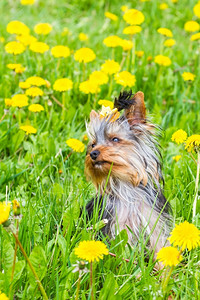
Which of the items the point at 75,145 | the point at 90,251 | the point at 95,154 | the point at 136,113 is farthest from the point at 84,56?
the point at 90,251

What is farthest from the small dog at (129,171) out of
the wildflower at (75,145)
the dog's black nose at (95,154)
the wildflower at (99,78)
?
the wildflower at (99,78)

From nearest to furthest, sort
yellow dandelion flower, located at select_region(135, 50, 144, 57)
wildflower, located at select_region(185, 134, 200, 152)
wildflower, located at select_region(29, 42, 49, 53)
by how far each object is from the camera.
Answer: wildflower, located at select_region(185, 134, 200, 152) < wildflower, located at select_region(29, 42, 49, 53) < yellow dandelion flower, located at select_region(135, 50, 144, 57)

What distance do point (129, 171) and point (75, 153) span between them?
1188mm

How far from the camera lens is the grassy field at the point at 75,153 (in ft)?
8.66

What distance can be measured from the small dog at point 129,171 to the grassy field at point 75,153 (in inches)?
6.5

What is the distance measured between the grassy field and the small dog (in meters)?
0.17

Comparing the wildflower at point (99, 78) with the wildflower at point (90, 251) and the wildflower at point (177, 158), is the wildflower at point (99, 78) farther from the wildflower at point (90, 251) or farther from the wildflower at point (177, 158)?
the wildflower at point (90, 251)

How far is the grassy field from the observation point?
2.64 m

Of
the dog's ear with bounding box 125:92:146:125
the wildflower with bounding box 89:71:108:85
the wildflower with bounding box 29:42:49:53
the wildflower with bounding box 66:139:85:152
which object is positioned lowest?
the wildflower with bounding box 66:139:85:152

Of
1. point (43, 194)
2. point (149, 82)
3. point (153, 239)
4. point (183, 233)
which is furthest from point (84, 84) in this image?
point (183, 233)

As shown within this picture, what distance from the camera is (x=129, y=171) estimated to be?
3.32m

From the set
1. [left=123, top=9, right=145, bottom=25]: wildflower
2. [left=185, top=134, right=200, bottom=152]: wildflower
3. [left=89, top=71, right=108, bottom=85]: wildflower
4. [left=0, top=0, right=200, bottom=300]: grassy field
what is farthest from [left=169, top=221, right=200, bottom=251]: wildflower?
[left=123, top=9, right=145, bottom=25]: wildflower

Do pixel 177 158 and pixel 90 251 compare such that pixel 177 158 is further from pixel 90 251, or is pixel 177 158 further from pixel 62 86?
pixel 90 251

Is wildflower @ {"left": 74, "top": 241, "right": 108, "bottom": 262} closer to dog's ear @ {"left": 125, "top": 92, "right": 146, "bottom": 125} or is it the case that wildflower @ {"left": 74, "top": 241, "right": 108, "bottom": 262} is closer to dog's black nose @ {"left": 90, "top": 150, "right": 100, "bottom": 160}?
dog's black nose @ {"left": 90, "top": 150, "right": 100, "bottom": 160}
